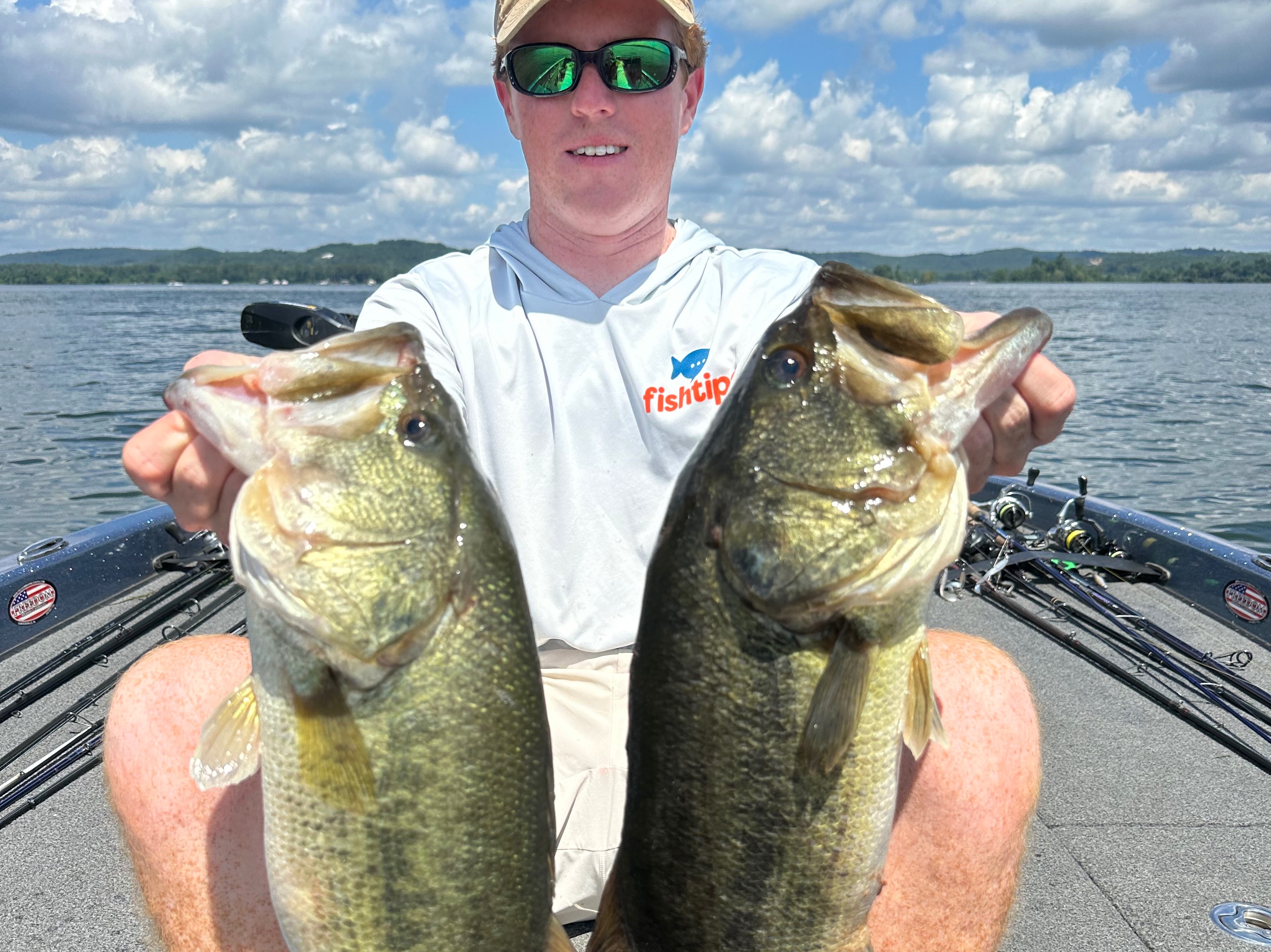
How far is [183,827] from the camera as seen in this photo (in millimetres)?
2498

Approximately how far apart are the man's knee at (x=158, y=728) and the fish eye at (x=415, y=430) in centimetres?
95

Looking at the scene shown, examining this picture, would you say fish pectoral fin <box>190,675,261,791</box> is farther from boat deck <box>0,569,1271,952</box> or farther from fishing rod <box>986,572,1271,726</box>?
fishing rod <box>986,572,1271,726</box>

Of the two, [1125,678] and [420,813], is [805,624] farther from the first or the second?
[1125,678]

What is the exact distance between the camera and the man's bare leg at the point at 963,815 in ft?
8.27

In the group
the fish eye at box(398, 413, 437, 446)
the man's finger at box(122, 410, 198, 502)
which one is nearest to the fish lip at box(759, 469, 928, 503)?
the fish eye at box(398, 413, 437, 446)

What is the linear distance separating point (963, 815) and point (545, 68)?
2440mm

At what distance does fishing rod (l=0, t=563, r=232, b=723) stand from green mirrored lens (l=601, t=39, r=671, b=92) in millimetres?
3923

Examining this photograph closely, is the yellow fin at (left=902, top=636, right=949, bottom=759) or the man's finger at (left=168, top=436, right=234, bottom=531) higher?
the man's finger at (left=168, top=436, right=234, bottom=531)

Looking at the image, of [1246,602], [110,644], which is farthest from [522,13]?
[1246,602]

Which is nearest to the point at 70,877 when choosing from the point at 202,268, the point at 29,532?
the point at 29,532

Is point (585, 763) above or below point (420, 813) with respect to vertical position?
below

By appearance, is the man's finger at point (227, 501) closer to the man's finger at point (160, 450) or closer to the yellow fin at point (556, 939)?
the man's finger at point (160, 450)

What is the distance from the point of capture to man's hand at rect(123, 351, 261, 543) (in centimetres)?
209

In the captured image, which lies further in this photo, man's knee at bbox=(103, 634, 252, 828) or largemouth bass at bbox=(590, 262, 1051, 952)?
man's knee at bbox=(103, 634, 252, 828)
